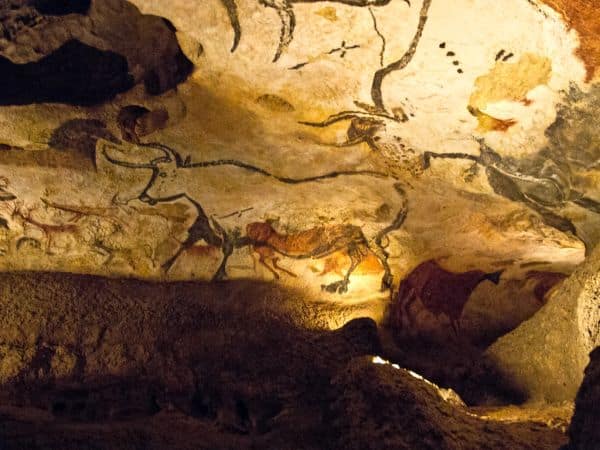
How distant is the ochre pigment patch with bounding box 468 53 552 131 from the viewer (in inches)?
112

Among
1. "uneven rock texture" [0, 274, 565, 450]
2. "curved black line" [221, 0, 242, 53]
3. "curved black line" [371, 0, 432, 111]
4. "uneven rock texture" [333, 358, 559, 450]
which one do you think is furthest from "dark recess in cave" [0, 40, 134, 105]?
"uneven rock texture" [333, 358, 559, 450]

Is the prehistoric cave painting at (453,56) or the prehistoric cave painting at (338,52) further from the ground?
the prehistoric cave painting at (453,56)

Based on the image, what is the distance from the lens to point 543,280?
5289 millimetres

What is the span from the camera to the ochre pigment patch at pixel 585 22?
8.19ft

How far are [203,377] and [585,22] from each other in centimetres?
312

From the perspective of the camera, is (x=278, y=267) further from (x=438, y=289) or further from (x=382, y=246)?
(x=438, y=289)

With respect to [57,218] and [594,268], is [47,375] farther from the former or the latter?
[594,268]

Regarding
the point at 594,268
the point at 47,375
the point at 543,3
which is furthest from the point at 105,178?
the point at 594,268

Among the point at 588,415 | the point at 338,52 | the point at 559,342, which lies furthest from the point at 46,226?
the point at 559,342

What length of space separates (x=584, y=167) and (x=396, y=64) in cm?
124

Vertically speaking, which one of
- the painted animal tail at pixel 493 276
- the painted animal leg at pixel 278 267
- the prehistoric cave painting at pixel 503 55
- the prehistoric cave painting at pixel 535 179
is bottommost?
the painted animal leg at pixel 278 267

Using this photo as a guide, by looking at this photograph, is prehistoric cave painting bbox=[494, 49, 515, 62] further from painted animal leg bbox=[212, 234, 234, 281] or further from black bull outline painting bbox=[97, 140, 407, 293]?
painted animal leg bbox=[212, 234, 234, 281]

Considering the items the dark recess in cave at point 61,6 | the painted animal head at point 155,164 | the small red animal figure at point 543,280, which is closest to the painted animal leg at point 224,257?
the painted animal head at point 155,164

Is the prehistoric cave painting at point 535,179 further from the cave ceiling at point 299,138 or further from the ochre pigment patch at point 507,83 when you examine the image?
the ochre pigment patch at point 507,83
